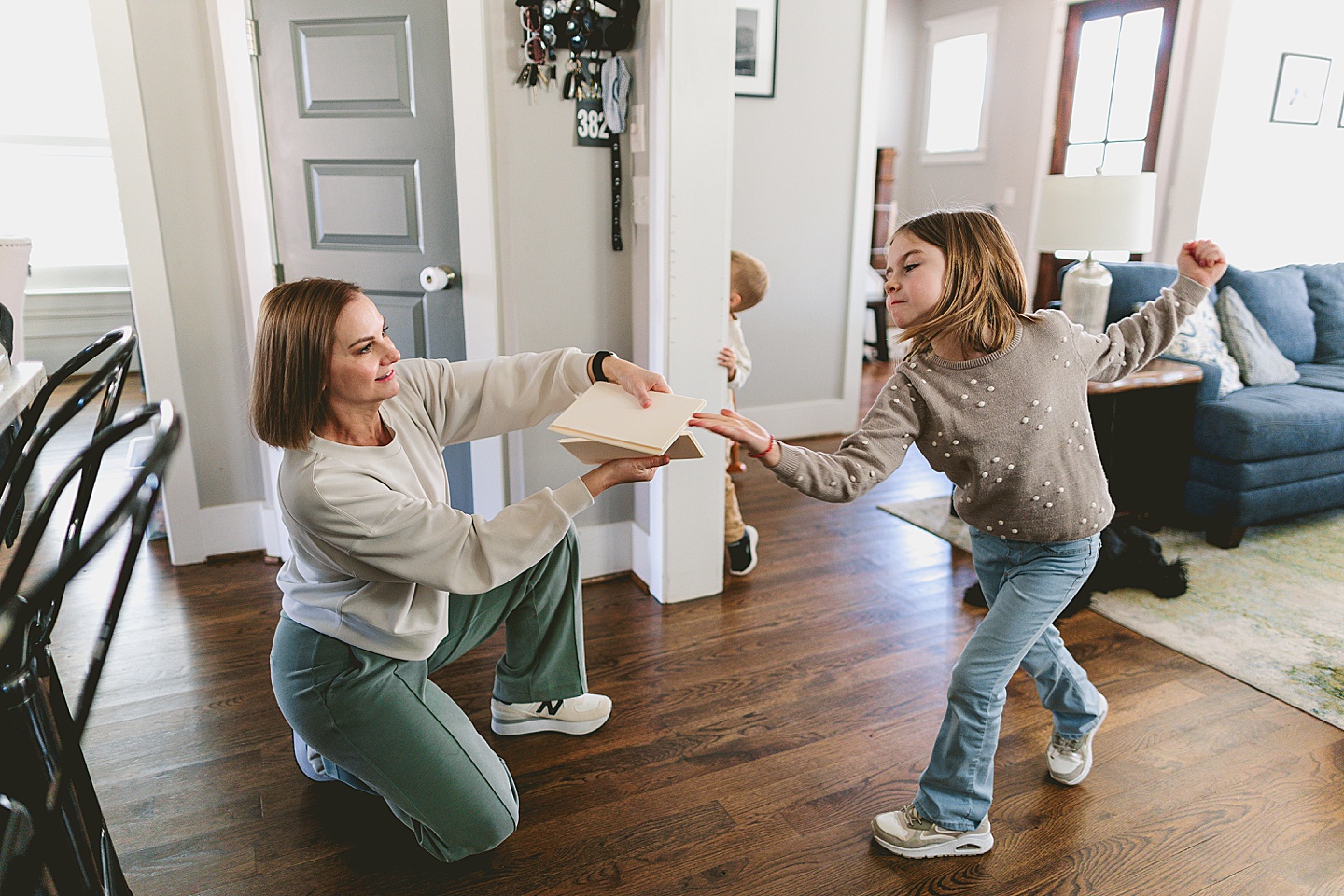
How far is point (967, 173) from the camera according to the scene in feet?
21.3

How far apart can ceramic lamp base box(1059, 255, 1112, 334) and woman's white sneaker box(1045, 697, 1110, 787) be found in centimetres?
172

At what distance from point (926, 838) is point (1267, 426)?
7.26 ft

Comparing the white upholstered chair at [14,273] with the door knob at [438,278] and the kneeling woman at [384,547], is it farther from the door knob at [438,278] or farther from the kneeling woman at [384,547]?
the kneeling woman at [384,547]

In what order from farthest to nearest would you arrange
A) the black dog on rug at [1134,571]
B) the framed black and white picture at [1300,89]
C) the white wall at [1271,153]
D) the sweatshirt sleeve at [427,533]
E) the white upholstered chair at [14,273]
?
the framed black and white picture at [1300,89]
the white wall at [1271,153]
the black dog on rug at [1134,571]
the white upholstered chair at [14,273]
the sweatshirt sleeve at [427,533]

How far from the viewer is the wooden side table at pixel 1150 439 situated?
3055 millimetres

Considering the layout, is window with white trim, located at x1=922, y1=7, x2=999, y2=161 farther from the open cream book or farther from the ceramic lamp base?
the open cream book

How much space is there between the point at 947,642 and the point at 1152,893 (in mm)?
893

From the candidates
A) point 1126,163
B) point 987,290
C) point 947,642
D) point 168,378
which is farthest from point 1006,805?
point 1126,163

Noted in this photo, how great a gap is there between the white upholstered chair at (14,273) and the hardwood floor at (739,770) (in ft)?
2.68

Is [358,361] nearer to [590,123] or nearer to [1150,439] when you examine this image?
[590,123]

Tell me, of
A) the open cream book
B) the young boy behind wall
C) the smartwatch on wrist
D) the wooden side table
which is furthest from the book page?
the wooden side table

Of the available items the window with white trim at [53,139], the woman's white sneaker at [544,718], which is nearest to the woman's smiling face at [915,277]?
the woman's white sneaker at [544,718]

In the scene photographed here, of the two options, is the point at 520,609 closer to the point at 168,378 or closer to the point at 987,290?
the point at 987,290

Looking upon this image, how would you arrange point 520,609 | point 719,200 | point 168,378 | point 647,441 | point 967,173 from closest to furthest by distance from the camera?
1. point 647,441
2. point 520,609
3. point 719,200
4. point 168,378
5. point 967,173
